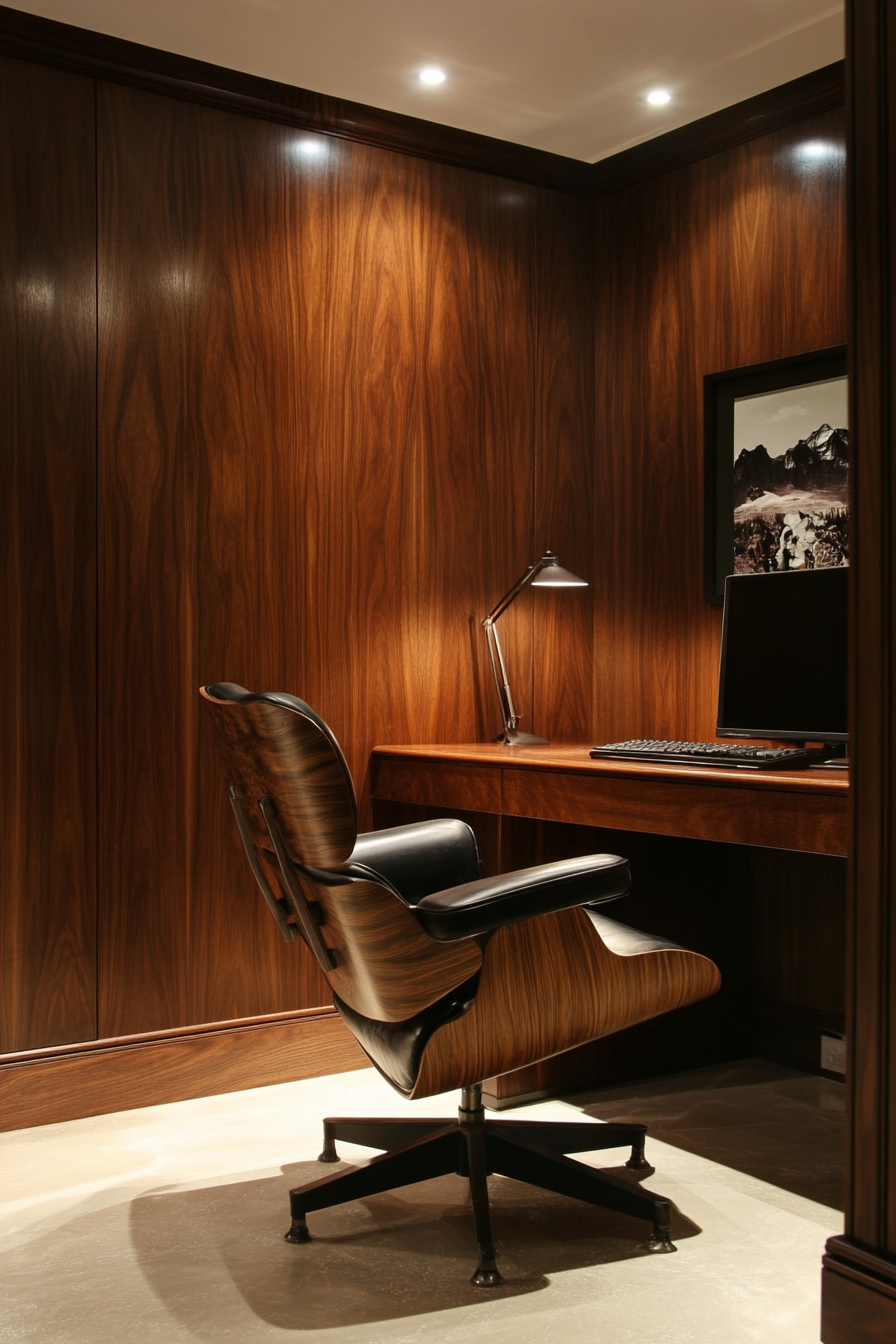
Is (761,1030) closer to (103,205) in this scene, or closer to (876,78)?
(876,78)

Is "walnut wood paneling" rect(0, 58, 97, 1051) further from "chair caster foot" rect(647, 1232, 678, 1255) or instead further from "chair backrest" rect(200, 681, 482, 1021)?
"chair caster foot" rect(647, 1232, 678, 1255)

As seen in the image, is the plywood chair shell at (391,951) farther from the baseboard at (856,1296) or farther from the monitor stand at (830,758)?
the monitor stand at (830,758)

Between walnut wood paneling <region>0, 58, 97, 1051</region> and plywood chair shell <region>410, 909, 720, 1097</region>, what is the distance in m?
1.30

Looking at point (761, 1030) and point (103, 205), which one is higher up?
point (103, 205)

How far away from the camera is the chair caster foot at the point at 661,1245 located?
221cm

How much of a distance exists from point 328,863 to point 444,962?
24cm

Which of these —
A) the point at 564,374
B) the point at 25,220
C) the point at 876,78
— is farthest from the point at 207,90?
the point at 876,78

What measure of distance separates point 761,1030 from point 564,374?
2002mm

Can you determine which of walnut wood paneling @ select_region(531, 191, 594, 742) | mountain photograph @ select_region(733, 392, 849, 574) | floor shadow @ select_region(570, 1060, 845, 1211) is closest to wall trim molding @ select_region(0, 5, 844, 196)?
walnut wood paneling @ select_region(531, 191, 594, 742)

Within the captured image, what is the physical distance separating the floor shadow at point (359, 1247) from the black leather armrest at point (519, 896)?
609 millimetres

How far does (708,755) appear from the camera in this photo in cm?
259

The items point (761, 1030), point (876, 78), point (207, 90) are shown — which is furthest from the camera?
point (761, 1030)

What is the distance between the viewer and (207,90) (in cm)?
325

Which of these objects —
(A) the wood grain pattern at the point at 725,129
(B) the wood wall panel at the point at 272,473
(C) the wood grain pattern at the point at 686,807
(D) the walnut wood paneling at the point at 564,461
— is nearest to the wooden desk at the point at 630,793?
(C) the wood grain pattern at the point at 686,807
